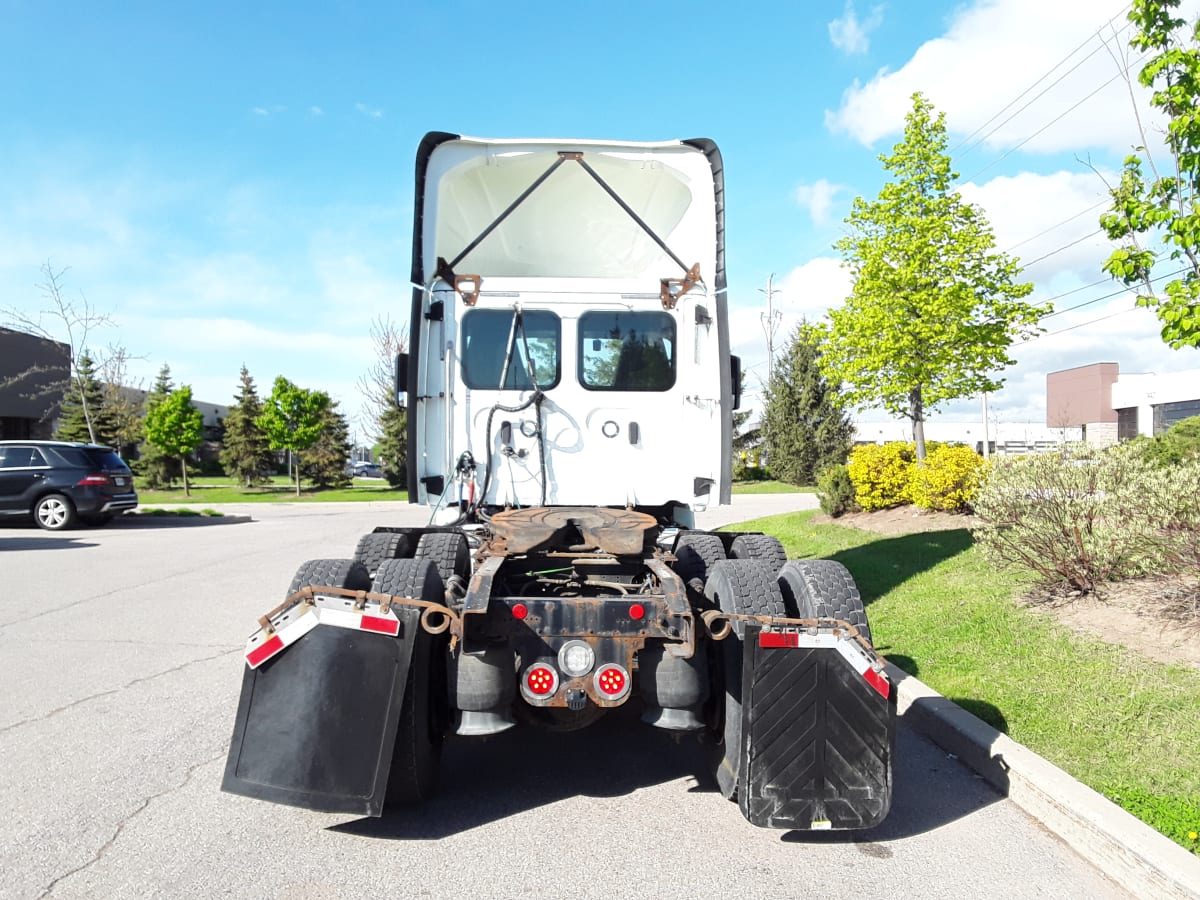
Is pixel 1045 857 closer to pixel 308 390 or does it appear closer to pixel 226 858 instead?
pixel 226 858

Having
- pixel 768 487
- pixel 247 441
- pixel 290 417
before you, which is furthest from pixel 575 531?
pixel 247 441

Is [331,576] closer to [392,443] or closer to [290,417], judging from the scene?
[290,417]

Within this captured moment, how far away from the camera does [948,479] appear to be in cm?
1288

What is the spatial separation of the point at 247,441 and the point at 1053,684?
139 feet

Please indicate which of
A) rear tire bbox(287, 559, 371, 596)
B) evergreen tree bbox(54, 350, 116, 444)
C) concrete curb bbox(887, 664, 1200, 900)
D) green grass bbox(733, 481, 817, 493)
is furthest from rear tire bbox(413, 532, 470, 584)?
evergreen tree bbox(54, 350, 116, 444)

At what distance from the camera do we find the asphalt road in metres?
3.36

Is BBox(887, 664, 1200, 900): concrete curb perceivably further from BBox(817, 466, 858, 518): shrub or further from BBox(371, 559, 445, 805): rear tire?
BBox(817, 466, 858, 518): shrub

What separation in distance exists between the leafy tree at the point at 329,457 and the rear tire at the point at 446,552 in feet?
114

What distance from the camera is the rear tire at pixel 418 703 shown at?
12.2 ft

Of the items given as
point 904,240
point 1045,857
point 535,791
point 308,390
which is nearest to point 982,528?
point 1045,857

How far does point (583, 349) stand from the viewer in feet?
21.4

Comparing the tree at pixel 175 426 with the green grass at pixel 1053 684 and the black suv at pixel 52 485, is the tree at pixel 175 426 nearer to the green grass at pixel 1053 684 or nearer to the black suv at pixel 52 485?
the black suv at pixel 52 485

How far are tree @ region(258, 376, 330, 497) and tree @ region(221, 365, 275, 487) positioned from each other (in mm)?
9022

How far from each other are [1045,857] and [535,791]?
226cm
